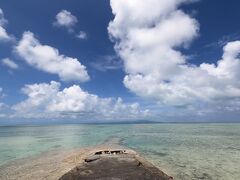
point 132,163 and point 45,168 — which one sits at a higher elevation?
point 132,163

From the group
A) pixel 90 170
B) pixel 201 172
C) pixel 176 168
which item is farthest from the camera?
pixel 176 168

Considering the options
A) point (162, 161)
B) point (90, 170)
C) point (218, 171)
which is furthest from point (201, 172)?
point (90, 170)

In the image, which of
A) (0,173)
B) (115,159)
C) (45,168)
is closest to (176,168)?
(115,159)

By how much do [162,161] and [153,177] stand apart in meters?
13.9

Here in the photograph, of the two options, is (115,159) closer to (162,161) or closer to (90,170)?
(90,170)

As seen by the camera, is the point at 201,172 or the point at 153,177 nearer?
the point at 153,177

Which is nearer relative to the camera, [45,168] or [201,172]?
[201,172]

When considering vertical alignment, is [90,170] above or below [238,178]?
above

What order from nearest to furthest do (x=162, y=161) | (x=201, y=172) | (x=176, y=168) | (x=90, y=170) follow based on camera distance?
(x=90, y=170)
(x=201, y=172)
(x=176, y=168)
(x=162, y=161)

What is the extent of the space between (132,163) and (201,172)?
900cm

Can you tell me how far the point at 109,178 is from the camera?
13531 mm

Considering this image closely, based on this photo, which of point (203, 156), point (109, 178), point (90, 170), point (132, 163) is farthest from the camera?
point (203, 156)

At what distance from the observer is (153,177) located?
46.4ft

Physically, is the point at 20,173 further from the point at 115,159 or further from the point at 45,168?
the point at 115,159
